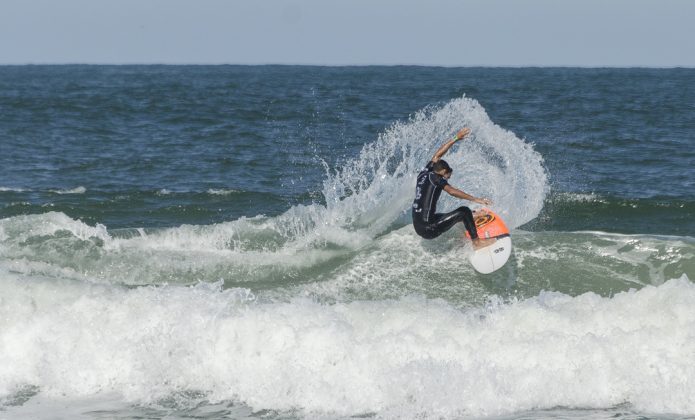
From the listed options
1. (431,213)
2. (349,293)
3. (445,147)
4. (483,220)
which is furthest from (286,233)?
(483,220)

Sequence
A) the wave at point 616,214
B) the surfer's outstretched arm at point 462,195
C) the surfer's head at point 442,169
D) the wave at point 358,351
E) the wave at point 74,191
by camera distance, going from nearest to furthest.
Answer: the wave at point 358,351 → the surfer's outstretched arm at point 462,195 → the surfer's head at point 442,169 → the wave at point 616,214 → the wave at point 74,191

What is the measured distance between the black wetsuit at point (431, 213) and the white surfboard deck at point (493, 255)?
10.4 inches

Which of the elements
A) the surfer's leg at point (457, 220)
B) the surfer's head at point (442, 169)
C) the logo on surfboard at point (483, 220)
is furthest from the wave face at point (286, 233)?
the surfer's head at point (442, 169)

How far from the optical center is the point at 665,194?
60.4ft

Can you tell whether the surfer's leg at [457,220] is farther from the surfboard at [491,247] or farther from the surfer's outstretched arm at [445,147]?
the surfer's outstretched arm at [445,147]

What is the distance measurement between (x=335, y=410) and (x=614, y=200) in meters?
10.6

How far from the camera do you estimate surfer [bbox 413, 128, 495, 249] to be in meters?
12.2

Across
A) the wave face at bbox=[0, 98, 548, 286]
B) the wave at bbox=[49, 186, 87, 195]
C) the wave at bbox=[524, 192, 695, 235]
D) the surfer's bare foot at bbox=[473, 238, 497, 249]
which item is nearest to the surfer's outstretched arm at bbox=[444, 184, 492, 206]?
the surfer's bare foot at bbox=[473, 238, 497, 249]

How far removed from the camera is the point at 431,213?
12391 mm

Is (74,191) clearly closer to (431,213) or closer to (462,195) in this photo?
(431,213)

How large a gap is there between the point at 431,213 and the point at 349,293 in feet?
5.16

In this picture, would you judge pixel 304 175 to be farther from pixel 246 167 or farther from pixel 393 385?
pixel 393 385

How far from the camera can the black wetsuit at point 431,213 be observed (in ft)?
40.2

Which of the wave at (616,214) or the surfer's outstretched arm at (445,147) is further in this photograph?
the wave at (616,214)
